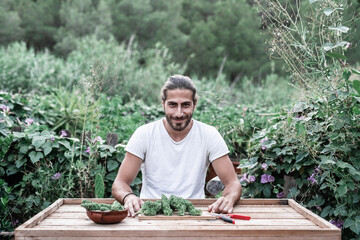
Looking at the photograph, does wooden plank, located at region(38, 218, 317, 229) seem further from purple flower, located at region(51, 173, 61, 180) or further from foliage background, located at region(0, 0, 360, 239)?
purple flower, located at region(51, 173, 61, 180)

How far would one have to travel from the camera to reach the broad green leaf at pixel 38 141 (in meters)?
3.28

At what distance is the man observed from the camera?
262 centimetres

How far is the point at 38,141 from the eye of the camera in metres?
3.29

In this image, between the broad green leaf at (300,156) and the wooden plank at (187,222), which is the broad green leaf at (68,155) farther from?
the broad green leaf at (300,156)

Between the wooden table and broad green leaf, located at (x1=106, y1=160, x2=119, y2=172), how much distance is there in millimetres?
1303

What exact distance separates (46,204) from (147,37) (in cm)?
2104

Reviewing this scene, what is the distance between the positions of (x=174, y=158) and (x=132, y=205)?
627 millimetres

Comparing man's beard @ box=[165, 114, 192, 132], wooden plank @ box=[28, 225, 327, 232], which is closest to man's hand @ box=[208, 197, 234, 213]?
wooden plank @ box=[28, 225, 327, 232]

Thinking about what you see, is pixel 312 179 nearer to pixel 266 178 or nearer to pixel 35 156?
pixel 266 178

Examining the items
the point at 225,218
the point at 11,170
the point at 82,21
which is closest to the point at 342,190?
the point at 225,218

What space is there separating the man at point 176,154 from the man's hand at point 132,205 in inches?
12.1

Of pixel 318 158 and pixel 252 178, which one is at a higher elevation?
pixel 318 158

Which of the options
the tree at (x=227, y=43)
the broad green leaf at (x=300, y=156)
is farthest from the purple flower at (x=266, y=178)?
the tree at (x=227, y=43)

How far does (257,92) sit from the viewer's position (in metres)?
11.7
